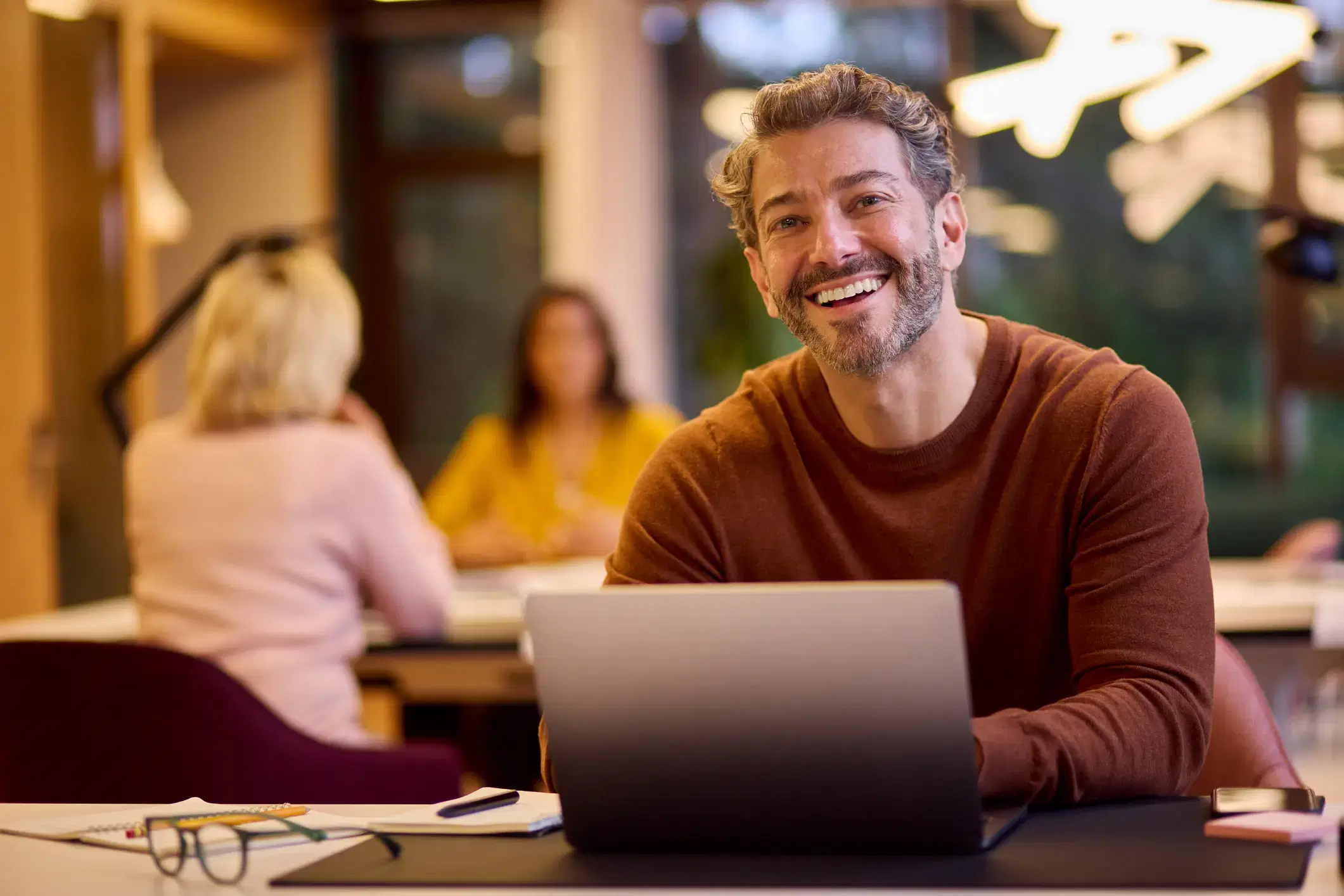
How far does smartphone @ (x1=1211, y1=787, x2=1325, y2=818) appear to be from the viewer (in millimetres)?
1288

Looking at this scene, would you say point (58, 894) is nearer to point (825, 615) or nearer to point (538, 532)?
point (825, 615)

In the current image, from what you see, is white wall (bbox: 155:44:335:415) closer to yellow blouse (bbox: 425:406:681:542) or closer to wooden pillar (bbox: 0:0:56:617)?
wooden pillar (bbox: 0:0:56:617)

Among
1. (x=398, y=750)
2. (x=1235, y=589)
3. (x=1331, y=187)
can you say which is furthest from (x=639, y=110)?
(x=398, y=750)

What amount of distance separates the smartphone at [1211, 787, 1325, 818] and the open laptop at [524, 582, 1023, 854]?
Answer: 22 cm

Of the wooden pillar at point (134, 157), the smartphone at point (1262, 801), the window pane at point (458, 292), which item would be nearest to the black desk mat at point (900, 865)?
the smartphone at point (1262, 801)

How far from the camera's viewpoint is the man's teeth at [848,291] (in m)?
1.73

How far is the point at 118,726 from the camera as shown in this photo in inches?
85.8

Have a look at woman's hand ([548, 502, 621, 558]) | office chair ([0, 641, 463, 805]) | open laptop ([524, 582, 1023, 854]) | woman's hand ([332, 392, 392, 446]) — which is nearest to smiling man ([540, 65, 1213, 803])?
open laptop ([524, 582, 1023, 854])

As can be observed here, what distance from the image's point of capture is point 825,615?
1.12 metres

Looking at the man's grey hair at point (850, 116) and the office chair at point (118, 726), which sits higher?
the man's grey hair at point (850, 116)

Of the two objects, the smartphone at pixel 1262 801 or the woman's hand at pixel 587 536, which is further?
the woman's hand at pixel 587 536

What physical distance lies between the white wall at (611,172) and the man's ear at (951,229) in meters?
4.32

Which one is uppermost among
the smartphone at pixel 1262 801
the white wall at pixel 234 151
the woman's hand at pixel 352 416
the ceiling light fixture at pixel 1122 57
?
the white wall at pixel 234 151

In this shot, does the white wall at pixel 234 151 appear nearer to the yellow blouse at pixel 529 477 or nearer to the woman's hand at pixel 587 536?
the yellow blouse at pixel 529 477
